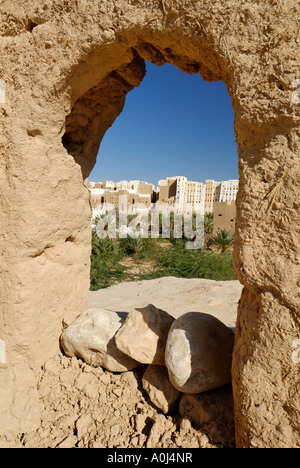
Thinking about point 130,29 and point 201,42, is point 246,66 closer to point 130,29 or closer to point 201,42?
point 201,42

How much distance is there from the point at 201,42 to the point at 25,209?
5.17 ft

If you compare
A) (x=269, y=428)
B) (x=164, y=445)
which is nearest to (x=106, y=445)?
(x=164, y=445)

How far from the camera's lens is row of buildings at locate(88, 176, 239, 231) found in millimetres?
12398

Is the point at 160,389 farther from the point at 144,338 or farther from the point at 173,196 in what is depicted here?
the point at 173,196

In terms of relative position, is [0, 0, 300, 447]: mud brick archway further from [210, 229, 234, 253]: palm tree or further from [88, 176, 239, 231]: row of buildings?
[88, 176, 239, 231]: row of buildings

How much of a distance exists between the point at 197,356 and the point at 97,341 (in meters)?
0.87

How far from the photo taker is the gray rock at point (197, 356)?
5.76ft

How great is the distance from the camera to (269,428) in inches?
54.5

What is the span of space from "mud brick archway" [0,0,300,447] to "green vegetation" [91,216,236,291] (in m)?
4.39

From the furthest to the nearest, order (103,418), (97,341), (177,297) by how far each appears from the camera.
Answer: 1. (177,297)
2. (97,341)
3. (103,418)

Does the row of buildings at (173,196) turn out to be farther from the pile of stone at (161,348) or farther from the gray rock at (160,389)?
the gray rock at (160,389)

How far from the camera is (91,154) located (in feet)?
9.17

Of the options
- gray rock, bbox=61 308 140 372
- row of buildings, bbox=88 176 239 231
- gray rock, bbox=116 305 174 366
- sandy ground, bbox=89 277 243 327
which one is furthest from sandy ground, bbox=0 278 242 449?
row of buildings, bbox=88 176 239 231

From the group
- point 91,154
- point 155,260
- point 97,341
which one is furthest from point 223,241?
point 97,341
